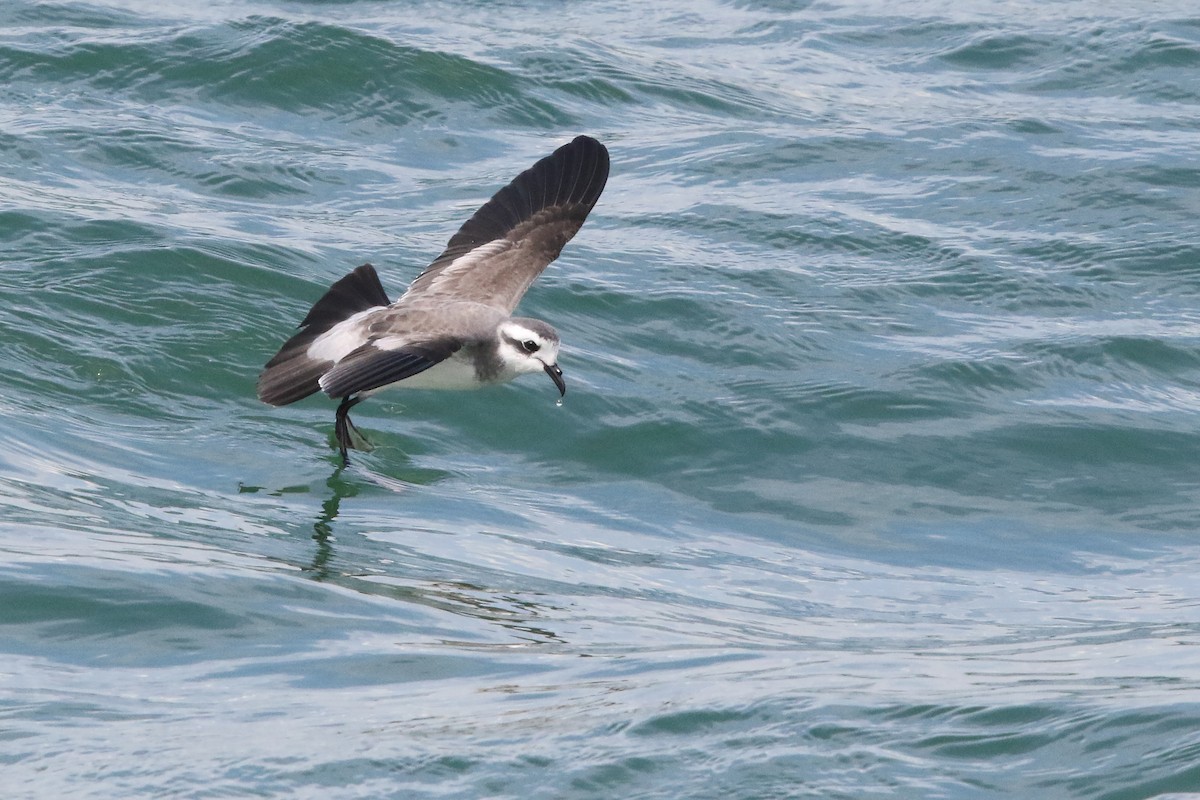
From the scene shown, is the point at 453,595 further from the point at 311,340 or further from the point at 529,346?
the point at 311,340

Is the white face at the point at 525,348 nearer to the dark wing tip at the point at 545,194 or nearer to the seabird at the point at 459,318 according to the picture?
the seabird at the point at 459,318

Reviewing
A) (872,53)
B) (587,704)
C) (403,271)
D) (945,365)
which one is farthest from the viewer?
(872,53)

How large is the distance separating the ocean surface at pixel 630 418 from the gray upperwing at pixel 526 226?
2.59ft

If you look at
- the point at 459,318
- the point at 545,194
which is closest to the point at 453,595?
the point at 459,318

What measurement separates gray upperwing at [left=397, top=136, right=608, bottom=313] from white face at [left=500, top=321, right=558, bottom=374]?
975 millimetres

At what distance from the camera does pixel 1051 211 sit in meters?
14.2

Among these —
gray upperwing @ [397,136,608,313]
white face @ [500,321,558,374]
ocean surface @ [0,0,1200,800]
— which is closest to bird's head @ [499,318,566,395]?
white face @ [500,321,558,374]

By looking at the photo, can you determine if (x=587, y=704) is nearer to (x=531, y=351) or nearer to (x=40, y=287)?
(x=531, y=351)

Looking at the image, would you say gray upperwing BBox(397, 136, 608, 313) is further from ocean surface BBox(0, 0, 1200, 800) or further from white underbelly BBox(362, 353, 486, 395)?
white underbelly BBox(362, 353, 486, 395)

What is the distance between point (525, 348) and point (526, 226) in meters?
1.73

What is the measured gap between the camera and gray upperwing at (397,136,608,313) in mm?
10180

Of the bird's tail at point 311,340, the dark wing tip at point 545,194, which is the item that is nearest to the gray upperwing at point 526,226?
the dark wing tip at point 545,194

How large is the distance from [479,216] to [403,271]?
63.2 inches

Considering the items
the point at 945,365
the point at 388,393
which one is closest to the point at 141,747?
the point at 388,393
